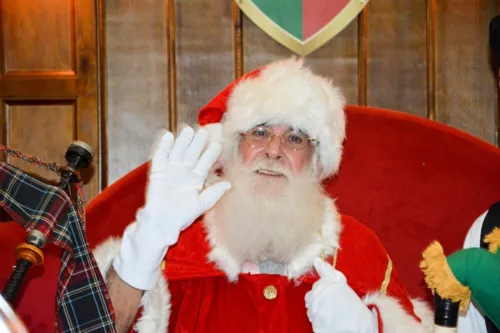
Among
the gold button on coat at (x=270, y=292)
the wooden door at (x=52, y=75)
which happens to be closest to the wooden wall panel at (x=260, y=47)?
the wooden door at (x=52, y=75)

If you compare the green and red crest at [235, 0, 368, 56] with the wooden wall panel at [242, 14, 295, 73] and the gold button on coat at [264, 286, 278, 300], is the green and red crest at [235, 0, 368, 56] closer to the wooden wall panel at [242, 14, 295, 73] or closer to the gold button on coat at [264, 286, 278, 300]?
the wooden wall panel at [242, 14, 295, 73]

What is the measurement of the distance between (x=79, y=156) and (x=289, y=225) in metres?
0.55

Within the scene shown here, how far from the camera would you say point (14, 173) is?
3.82 ft

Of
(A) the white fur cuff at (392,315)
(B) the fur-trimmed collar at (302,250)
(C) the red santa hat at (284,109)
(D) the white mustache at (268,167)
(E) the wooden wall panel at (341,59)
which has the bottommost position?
(A) the white fur cuff at (392,315)

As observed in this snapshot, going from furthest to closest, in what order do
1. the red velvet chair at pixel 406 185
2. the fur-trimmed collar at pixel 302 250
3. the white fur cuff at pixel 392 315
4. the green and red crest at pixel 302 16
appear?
1. the green and red crest at pixel 302 16
2. the red velvet chair at pixel 406 185
3. the fur-trimmed collar at pixel 302 250
4. the white fur cuff at pixel 392 315

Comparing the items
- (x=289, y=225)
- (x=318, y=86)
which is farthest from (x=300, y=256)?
(x=318, y=86)

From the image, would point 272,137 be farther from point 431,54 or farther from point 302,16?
point 431,54

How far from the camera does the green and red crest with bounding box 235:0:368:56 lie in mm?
2113

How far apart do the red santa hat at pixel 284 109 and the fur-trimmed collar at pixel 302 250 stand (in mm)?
153

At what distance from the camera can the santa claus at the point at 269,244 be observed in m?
1.44

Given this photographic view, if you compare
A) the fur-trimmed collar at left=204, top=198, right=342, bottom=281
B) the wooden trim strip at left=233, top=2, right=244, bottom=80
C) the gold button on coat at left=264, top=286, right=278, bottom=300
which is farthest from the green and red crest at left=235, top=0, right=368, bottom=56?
the gold button on coat at left=264, top=286, right=278, bottom=300

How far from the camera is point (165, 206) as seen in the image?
53.5 inches

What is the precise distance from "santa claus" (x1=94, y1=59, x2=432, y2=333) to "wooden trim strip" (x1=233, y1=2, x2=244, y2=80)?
1.47ft

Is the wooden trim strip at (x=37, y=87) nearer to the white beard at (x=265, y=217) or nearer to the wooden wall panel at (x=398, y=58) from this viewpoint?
the white beard at (x=265, y=217)
